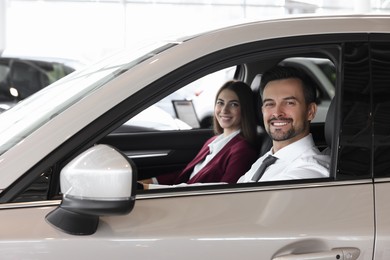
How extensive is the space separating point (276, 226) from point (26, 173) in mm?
713

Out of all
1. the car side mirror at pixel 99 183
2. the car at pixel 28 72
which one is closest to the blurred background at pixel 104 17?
the car at pixel 28 72

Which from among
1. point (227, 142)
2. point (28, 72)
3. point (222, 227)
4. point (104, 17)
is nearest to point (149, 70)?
point (222, 227)

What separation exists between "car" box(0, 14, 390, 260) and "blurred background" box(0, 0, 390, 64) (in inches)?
555

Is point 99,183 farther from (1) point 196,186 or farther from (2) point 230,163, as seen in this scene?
(2) point 230,163

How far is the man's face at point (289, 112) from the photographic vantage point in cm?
263

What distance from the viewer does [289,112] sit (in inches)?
104

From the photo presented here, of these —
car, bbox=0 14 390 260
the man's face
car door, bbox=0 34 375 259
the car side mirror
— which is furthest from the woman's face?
the car side mirror

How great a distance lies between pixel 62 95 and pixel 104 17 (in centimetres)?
1505

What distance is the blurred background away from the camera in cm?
1662

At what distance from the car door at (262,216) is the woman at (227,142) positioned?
97 centimetres

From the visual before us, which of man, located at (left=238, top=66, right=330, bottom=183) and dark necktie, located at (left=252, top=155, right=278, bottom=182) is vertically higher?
man, located at (left=238, top=66, right=330, bottom=183)

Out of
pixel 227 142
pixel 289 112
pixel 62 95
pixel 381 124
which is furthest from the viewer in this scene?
pixel 227 142

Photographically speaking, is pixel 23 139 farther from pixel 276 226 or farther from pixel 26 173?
pixel 276 226

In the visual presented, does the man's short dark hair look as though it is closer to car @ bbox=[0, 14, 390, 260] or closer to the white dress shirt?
the white dress shirt
